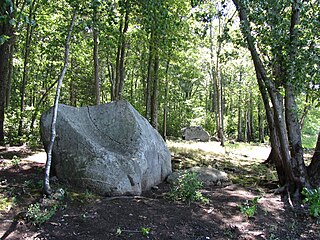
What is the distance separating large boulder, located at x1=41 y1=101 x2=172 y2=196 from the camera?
603 centimetres

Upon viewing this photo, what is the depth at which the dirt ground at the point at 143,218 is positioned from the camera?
14.0 feet

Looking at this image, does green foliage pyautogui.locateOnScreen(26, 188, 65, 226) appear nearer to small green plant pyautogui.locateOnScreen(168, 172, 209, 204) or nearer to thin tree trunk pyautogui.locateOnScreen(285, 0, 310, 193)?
small green plant pyautogui.locateOnScreen(168, 172, 209, 204)

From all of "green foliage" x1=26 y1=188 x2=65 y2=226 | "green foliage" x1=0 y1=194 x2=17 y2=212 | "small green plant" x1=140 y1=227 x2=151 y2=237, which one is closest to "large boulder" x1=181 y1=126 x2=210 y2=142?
"green foliage" x1=26 y1=188 x2=65 y2=226

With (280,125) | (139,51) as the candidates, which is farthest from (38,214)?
(139,51)

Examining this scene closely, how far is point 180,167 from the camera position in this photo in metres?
10.4

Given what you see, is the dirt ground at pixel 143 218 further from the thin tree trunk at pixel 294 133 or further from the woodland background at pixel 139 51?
the woodland background at pixel 139 51

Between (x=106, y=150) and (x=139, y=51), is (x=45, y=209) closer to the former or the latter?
(x=106, y=150)

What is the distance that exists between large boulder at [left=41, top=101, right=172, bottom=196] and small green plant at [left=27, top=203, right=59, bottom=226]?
4.47ft

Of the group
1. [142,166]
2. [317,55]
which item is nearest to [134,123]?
[142,166]

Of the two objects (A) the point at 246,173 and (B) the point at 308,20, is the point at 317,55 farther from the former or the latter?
(A) the point at 246,173

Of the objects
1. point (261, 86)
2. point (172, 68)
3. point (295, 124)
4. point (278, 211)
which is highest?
point (172, 68)

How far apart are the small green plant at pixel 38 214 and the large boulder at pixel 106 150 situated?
136cm

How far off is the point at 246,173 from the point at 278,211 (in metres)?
4.42

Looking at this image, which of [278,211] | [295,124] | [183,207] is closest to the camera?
[183,207]
